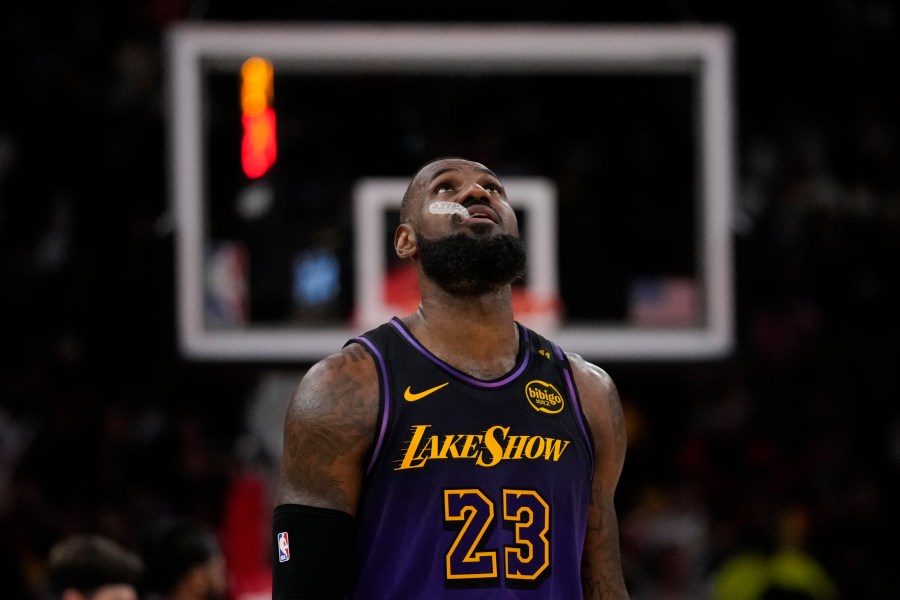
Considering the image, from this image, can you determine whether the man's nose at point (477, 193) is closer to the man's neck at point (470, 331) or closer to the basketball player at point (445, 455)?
the basketball player at point (445, 455)

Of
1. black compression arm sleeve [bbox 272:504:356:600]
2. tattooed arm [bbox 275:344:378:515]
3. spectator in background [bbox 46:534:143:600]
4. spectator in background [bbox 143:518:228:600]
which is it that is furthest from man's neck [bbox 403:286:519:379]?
spectator in background [bbox 143:518:228:600]

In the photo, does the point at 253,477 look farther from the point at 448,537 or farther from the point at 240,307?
the point at 448,537

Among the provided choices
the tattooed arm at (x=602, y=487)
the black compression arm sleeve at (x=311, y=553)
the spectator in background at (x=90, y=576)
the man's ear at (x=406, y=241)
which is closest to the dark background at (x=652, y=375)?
→ the spectator in background at (x=90, y=576)

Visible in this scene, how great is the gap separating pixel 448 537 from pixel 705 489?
7916 millimetres

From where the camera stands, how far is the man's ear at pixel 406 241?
3.53 m

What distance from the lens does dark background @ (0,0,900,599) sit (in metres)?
10.1

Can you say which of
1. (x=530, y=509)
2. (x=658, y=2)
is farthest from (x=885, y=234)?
(x=530, y=509)

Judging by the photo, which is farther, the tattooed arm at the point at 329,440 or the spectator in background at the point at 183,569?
the spectator in background at the point at 183,569

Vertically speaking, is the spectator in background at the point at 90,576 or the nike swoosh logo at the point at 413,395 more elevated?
the nike swoosh logo at the point at 413,395

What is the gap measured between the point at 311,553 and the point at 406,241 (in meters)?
0.85

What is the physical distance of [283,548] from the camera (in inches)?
125

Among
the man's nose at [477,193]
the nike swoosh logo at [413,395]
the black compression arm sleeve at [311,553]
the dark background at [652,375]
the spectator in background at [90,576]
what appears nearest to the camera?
the black compression arm sleeve at [311,553]

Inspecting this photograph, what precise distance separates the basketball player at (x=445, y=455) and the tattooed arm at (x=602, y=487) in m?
0.02

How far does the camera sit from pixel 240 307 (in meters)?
7.31
